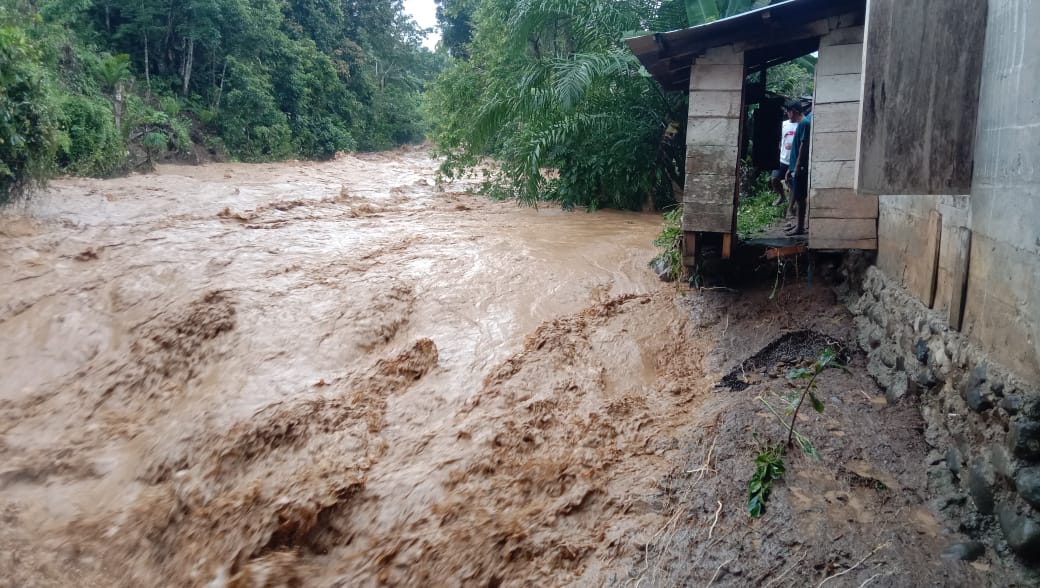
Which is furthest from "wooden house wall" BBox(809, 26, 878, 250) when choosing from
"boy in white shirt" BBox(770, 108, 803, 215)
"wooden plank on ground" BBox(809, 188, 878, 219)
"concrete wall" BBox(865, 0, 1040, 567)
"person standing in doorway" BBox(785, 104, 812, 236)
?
"boy in white shirt" BBox(770, 108, 803, 215)

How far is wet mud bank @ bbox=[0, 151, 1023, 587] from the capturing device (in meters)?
3.62

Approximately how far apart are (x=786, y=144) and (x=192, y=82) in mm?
20186

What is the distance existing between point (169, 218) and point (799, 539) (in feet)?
31.7

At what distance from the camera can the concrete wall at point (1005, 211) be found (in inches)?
113

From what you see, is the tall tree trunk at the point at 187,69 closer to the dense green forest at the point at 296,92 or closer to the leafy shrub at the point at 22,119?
the dense green forest at the point at 296,92

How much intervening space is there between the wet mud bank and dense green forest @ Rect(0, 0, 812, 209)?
3.55 metres

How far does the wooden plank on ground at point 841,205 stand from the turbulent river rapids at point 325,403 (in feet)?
4.58

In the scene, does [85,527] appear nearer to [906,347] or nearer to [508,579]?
[508,579]

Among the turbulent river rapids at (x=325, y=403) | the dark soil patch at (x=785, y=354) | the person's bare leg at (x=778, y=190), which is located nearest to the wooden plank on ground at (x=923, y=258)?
the dark soil patch at (x=785, y=354)

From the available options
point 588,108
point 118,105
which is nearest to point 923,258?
point 588,108

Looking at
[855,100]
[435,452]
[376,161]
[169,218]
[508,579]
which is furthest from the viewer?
[376,161]

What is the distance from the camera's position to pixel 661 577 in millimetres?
3332

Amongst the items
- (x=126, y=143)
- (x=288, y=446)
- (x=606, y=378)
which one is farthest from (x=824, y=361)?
(x=126, y=143)

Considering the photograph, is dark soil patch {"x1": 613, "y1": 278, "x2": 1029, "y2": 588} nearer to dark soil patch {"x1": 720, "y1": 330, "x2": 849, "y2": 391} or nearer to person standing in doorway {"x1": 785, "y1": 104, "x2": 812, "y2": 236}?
dark soil patch {"x1": 720, "y1": 330, "x2": 849, "y2": 391}
